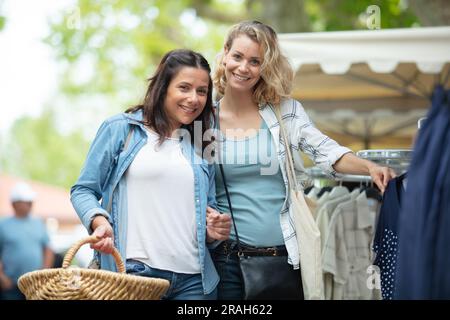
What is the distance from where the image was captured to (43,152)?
41.6 meters

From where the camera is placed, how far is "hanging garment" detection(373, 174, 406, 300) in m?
3.60

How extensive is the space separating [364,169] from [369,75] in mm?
4430

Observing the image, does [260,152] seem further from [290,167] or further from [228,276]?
[228,276]

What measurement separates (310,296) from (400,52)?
223cm

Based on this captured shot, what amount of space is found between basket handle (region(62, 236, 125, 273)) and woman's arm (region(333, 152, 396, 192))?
1157 millimetres

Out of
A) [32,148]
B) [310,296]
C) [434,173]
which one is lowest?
[32,148]

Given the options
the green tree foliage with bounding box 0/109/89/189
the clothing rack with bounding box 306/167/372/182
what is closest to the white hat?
the clothing rack with bounding box 306/167/372/182

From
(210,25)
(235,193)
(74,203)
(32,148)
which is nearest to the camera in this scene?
(74,203)

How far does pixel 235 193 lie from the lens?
3.96 meters

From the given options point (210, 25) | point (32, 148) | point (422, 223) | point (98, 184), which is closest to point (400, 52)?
point (98, 184)

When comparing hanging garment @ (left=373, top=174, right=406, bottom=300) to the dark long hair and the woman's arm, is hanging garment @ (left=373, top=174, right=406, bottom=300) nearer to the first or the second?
the woman's arm

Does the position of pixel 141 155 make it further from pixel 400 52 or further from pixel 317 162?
pixel 400 52

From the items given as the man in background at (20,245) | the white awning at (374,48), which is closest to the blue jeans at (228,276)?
the white awning at (374,48)

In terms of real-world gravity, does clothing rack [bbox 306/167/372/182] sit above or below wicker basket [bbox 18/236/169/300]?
above
